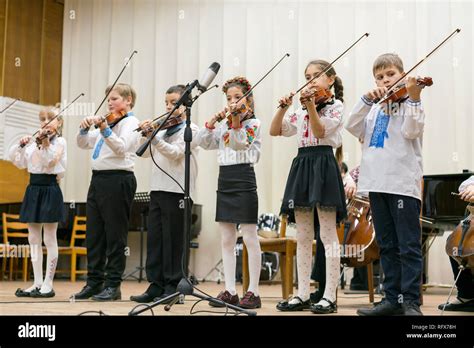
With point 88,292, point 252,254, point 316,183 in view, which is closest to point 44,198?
point 88,292

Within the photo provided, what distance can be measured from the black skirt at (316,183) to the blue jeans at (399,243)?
0.27 metres

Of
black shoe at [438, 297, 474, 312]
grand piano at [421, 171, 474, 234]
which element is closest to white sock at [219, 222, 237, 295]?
black shoe at [438, 297, 474, 312]

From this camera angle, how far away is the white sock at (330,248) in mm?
3297

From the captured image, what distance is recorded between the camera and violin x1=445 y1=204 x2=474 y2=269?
3.44 metres

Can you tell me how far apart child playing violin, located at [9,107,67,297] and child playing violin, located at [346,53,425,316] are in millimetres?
2312

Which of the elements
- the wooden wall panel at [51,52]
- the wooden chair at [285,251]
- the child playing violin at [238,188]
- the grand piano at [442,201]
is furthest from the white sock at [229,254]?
the wooden wall panel at [51,52]

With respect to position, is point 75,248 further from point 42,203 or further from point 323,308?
point 323,308

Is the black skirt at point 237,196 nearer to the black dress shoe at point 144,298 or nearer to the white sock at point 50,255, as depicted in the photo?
the black dress shoe at point 144,298

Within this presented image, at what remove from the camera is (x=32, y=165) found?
456 cm

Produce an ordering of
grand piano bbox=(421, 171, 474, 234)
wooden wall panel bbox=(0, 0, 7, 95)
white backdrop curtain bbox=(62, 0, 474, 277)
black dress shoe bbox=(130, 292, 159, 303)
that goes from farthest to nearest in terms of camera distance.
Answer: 1. wooden wall panel bbox=(0, 0, 7, 95)
2. white backdrop curtain bbox=(62, 0, 474, 277)
3. grand piano bbox=(421, 171, 474, 234)
4. black dress shoe bbox=(130, 292, 159, 303)

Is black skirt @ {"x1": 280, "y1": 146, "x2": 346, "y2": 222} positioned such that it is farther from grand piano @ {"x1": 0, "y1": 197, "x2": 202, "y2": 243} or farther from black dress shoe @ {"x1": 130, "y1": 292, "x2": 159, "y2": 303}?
grand piano @ {"x1": 0, "y1": 197, "x2": 202, "y2": 243}

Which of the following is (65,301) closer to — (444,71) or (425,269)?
(425,269)
